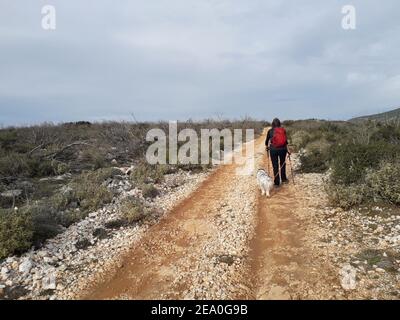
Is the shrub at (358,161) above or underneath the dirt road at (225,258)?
above

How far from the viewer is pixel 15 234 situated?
627cm

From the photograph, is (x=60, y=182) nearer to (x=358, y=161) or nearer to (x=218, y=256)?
(x=218, y=256)

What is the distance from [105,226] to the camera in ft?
25.7

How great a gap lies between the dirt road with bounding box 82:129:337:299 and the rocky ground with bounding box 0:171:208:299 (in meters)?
0.30

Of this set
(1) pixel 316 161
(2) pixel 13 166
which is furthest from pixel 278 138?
(2) pixel 13 166

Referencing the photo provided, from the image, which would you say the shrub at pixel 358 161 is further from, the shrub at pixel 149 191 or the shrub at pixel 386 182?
the shrub at pixel 149 191

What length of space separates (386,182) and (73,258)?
251 inches

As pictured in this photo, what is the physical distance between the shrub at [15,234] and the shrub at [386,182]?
6.95m

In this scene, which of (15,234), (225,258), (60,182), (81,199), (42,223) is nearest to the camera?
(225,258)

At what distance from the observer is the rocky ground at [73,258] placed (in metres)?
5.32

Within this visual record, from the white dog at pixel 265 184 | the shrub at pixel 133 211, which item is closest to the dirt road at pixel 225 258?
the white dog at pixel 265 184

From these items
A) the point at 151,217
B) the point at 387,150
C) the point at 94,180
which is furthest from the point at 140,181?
the point at 387,150

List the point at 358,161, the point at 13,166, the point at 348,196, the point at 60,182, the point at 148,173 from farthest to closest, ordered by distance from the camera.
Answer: the point at 13,166 < the point at 60,182 < the point at 148,173 < the point at 358,161 < the point at 348,196
